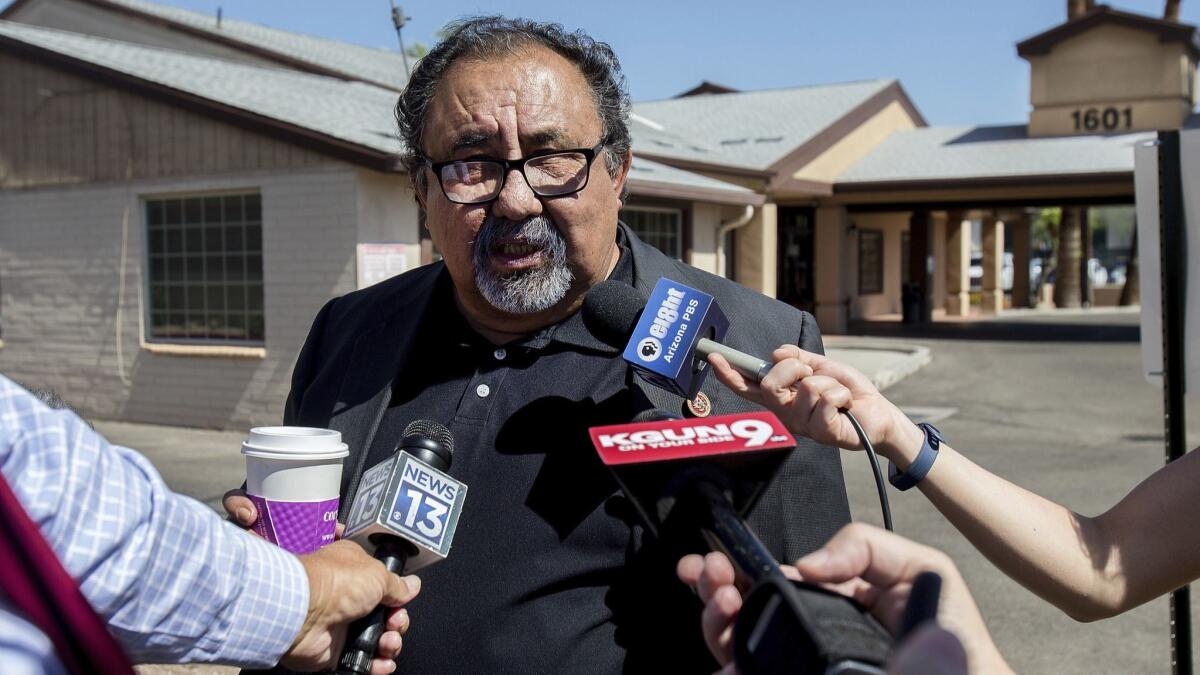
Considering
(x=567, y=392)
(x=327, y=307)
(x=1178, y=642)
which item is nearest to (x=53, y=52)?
(x=327, y=307)

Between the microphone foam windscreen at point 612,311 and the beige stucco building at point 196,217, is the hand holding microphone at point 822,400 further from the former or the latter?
the beige stucco building at point 196,217

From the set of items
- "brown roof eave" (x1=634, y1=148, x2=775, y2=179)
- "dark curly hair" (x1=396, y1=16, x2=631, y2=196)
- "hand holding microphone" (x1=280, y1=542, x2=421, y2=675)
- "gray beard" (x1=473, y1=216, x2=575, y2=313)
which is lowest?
"hand holding microphone" (x1=280, y1=542, x2=421, y2=675)

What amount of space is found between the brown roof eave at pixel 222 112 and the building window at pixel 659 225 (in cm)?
518

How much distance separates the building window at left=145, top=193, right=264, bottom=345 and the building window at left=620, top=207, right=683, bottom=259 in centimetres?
534

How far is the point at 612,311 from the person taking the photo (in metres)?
2.25

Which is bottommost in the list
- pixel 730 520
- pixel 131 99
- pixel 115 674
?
pixel 115 674

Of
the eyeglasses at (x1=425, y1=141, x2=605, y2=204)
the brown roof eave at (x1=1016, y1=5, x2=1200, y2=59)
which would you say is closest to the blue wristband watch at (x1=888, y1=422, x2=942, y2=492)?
the eyeglasses at (x1=425, y1=141, x2=605, y2=204)

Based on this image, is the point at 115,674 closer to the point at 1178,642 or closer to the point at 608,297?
the point at 608,297

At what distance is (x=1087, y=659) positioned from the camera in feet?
16.6

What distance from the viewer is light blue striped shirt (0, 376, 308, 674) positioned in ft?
3.92

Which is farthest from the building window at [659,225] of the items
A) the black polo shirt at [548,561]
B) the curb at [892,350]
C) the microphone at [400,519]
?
the microphone at [400,519]

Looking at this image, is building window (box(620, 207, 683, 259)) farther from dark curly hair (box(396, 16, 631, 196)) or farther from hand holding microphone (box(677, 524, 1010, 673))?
hand holding microphone (box(677, 524, 1010, 673))

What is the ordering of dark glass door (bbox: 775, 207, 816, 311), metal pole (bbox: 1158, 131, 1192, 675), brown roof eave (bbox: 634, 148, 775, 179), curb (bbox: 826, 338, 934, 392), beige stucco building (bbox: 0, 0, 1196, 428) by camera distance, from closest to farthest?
metal pole (bbox: 1158, 131, 1192, 675) < beige stucco building (bbox: 0, 0, 1196, 428) < curb (bbox: 826, 338, 934, 392) < brown roof eave (bbox: 634, 148, 775, 179) < dark glass door (bbox: 775, 207, 816, 311)

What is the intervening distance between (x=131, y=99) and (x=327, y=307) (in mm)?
10170
